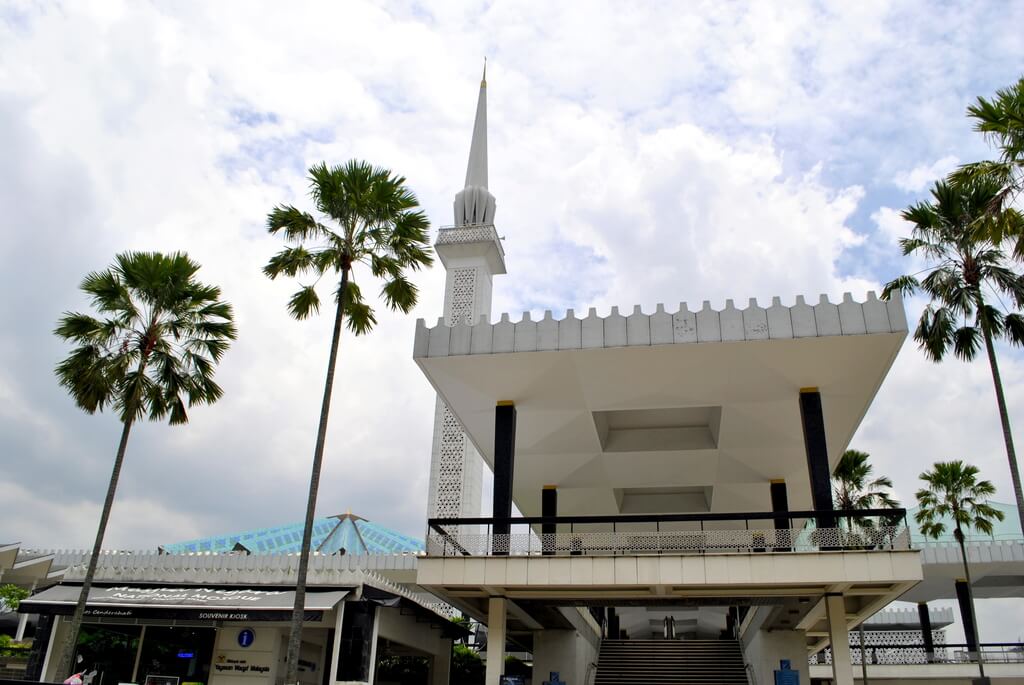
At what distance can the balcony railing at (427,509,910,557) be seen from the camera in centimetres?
1343

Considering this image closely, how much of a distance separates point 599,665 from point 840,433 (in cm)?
1165

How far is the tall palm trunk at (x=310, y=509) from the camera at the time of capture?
42.2 feet

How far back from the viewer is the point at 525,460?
21031 mm

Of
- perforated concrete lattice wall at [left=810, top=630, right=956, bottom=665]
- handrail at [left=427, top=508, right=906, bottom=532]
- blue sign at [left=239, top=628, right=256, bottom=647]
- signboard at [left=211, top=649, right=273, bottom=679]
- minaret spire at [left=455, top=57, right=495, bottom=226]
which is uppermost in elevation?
minaret spire at [left=455, top=57, right=495, bottom=226]

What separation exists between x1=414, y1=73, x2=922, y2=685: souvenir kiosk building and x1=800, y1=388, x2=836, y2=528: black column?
0.03 m

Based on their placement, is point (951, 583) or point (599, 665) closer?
point (599, 665)

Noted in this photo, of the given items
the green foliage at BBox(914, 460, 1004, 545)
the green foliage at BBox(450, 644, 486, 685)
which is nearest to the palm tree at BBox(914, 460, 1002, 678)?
the green foliage at BBox(914, 460, 1004, 545)

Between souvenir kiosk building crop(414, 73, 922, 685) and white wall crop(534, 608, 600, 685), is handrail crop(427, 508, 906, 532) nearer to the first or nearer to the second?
souvenir kiosk building crop(414, 73, 922, 685)

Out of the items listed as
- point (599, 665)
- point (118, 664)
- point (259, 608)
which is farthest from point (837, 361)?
point (118, 664)

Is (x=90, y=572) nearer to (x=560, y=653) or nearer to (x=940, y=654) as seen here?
(x=560, y=653)

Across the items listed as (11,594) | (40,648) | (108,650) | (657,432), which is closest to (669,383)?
(657,432)

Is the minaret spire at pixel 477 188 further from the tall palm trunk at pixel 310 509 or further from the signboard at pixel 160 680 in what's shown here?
the signboard at pixel 160 680

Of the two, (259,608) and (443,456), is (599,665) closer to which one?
(259,608)

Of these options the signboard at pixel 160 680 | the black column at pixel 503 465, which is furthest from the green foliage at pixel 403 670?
the black column at pixel 503 465
